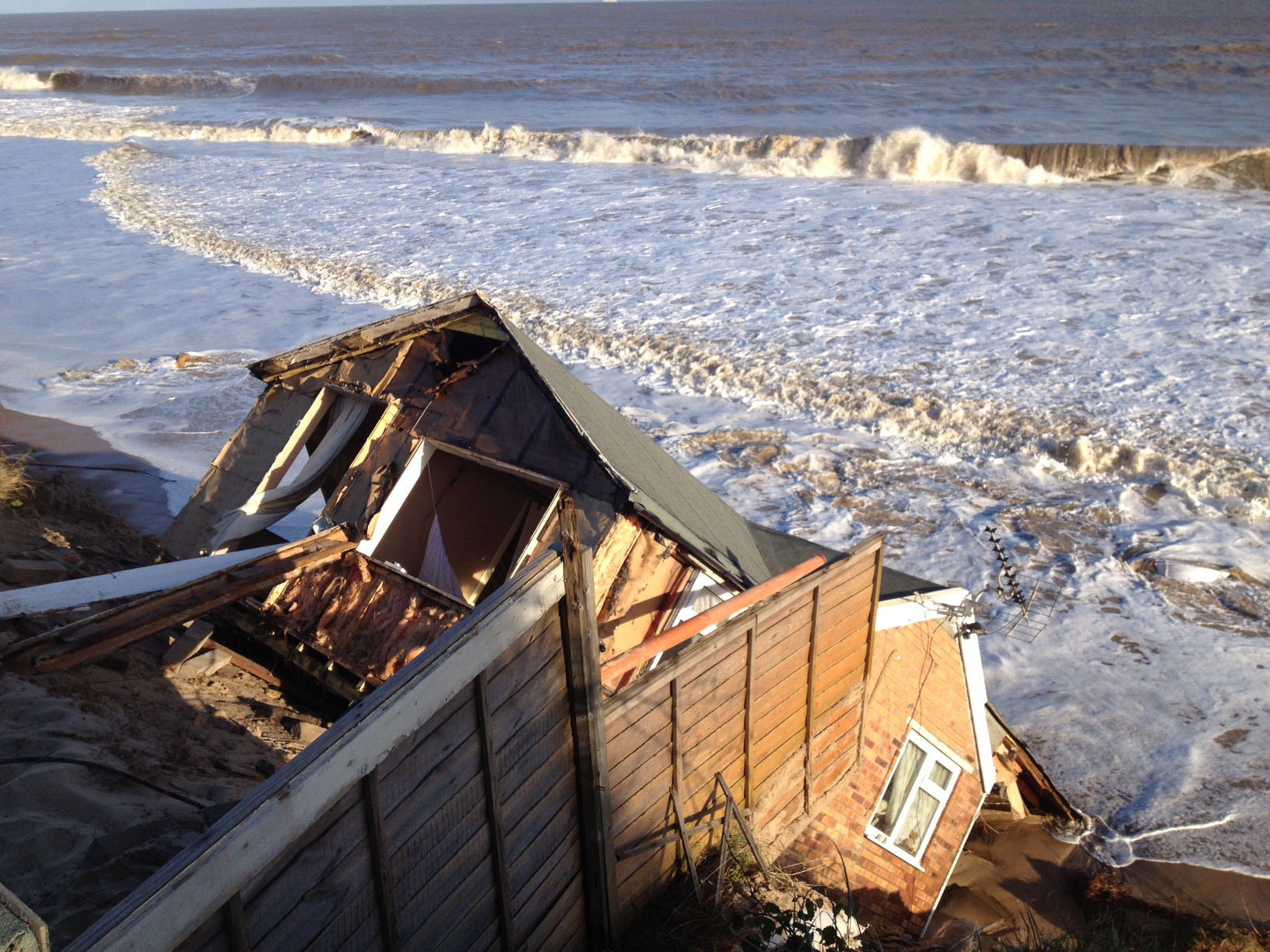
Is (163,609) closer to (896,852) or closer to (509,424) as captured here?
(509,424)

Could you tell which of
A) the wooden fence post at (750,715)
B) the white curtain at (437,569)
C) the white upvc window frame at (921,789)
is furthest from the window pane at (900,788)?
the white curtain at (437,569)

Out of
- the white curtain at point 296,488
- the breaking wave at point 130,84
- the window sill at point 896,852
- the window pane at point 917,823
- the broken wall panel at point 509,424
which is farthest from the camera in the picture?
the breaking wave at point 130,84

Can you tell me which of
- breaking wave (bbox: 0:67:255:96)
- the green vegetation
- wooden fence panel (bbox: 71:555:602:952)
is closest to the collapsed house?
wooden fence panel (bbox: 71:555:602:952)

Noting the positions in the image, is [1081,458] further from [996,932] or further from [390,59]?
[390,59]

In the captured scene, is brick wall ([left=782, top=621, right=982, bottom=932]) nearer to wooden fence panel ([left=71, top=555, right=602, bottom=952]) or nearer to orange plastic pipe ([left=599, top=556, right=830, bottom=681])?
orange plastic pipe ([left=599, top=556, right=830, bottom=681])

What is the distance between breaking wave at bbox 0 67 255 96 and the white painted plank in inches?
2234

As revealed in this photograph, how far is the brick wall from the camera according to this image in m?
5.51

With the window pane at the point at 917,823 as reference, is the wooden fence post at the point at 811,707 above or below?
above

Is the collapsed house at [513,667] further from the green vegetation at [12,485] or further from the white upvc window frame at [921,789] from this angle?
the green vegetation at [12,485]

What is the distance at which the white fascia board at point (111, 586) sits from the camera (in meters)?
4.55

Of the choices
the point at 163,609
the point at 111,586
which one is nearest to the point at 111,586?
the point at 111,586

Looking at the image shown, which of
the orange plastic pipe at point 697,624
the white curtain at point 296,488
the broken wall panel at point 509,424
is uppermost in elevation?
the broken wall panel at point 509,424

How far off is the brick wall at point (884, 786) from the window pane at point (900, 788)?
13 centimetres

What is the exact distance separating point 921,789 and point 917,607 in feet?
4.01
